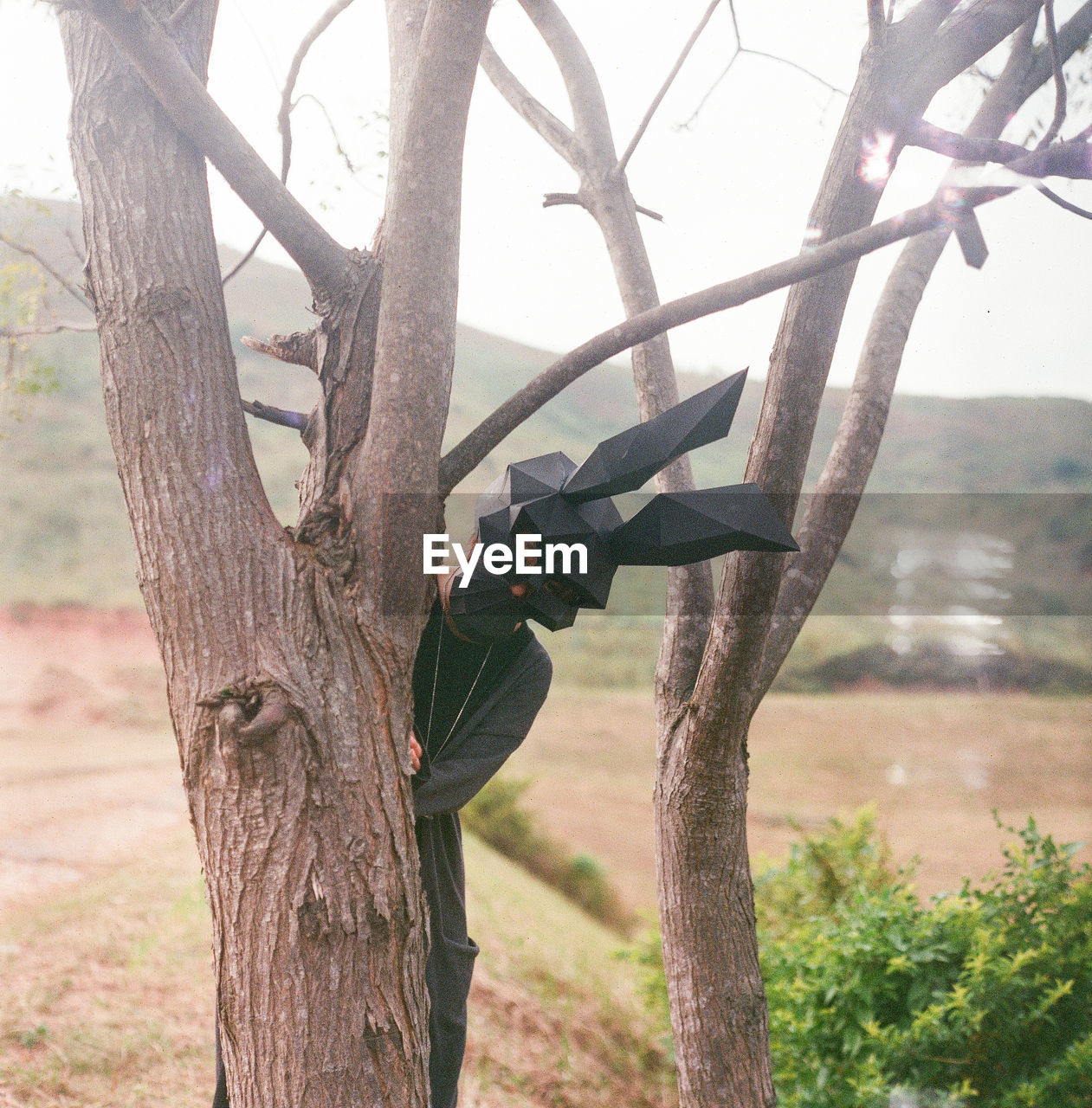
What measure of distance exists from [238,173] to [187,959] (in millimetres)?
3189

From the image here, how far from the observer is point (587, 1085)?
11.1ft

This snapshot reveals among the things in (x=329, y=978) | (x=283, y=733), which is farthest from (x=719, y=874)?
(x=283, y=733)

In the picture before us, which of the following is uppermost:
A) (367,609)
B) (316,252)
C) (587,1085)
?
(316,252)

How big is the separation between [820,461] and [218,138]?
17.2 feet

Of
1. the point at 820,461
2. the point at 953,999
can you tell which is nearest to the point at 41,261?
the point at 953,999

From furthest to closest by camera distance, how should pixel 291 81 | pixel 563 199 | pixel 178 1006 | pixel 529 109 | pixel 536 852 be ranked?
pixel 536 852, pixel 178 1006, pixel 529 109, pixel 563 199, pixel 291 81

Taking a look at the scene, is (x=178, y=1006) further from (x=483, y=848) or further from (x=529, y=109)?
(x=529, y=109)

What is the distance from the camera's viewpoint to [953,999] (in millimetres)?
2230

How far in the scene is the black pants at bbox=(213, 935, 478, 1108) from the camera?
1787 mm

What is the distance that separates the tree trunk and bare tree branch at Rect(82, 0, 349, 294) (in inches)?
3.7

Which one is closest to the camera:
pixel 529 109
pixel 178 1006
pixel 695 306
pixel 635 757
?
pixel 695 306

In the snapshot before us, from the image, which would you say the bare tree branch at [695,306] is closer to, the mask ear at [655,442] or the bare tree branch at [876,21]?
the mask ear at [655,442]

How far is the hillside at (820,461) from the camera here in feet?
21.7

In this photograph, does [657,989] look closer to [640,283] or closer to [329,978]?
[329,978]
